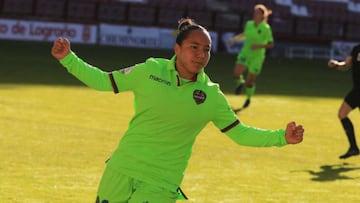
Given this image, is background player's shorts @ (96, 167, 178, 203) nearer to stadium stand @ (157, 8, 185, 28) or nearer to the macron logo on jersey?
the macron logo on jersey

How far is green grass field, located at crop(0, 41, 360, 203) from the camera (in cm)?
1107

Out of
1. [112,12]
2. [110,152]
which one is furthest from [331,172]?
[112,12]

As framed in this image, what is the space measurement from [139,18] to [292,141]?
3295 cm

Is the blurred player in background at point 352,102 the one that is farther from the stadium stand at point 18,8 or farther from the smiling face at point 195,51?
the stadium stand at point 18,8

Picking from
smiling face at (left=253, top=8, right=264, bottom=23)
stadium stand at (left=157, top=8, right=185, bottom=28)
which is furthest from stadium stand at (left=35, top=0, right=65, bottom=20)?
smiling face at (left=253, top=8, right=264, bottom=23)

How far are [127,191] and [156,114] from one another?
60 cm

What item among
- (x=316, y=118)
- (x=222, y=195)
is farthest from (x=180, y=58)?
(x=316, y=118)

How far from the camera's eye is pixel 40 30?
1403 inches

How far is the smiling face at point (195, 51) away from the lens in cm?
648

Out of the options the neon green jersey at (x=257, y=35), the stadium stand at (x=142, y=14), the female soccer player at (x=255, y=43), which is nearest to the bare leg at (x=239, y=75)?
the female soccer player at (x=255, y=43)

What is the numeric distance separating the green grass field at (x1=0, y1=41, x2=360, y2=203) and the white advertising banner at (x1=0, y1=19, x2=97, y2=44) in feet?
26.7

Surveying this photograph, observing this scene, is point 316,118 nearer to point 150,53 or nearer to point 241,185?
point 241,185

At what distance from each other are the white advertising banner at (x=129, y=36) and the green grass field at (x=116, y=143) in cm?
988

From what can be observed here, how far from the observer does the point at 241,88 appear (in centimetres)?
2403
